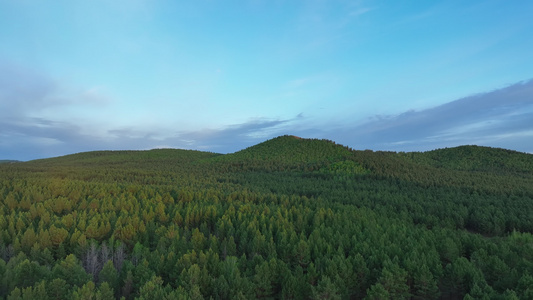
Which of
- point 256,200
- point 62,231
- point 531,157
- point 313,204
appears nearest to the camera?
point 62,231

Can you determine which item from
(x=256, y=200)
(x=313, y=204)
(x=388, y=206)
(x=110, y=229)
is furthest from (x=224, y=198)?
(x=388, y=206)

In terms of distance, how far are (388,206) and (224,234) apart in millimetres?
11365

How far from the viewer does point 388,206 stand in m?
18.5

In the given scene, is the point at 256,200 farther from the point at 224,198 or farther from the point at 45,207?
the point at 45,207

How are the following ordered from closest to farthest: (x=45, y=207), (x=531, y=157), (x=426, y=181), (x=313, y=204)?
1. (x=45, y=207)
2. (x=313, y=204)
3. (x=426, y=181)
4. (x=531, y=157)

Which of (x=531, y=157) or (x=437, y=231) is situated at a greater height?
(x=531, y=157)

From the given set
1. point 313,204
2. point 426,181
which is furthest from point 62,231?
point 426,181

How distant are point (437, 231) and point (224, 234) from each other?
9152mm

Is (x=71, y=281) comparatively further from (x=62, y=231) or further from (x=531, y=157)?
(x=531, y=157)

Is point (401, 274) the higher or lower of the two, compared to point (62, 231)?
lower

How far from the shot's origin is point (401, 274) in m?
8.15

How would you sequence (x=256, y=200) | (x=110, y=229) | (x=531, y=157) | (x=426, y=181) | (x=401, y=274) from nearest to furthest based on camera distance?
(x=401, y=274) → (x=110, y=229) → (x=256, y=200) → (x=426, y=181) → (x=531, y=157)

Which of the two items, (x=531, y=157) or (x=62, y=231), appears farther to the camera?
(x=531, y=157)

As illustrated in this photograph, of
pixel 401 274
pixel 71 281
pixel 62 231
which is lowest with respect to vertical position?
pixel 401 274
